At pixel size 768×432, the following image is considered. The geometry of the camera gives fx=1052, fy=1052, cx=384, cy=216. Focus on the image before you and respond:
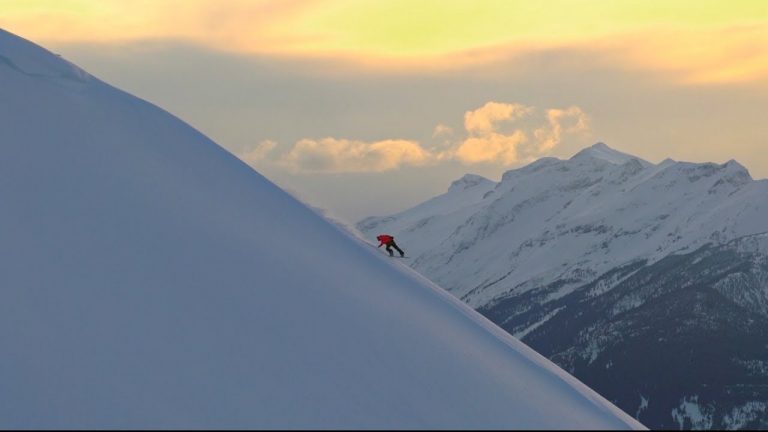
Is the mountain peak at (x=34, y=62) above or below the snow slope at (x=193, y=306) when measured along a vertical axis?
above

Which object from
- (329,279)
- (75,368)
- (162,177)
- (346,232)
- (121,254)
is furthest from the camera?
(346,232)

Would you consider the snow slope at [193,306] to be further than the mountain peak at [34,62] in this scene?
No

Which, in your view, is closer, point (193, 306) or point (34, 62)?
point (193, 306)

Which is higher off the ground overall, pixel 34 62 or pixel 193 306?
pixel 34 62

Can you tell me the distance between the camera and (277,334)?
24.6 m

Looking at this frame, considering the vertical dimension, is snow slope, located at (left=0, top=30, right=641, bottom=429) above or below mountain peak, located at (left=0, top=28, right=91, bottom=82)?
below

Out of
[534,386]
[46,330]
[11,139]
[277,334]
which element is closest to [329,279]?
[277,334]

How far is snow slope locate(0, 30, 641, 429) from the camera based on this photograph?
22109 mm

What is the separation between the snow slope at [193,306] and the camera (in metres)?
22.1

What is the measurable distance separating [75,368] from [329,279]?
8314 mm

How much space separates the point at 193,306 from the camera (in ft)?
81.7

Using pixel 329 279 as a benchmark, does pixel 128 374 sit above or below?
below

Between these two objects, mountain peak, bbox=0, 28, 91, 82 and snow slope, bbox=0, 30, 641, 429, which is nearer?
snow slope, bbox=0, 30, 641, 429

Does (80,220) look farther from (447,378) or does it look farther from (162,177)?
(447,378)
